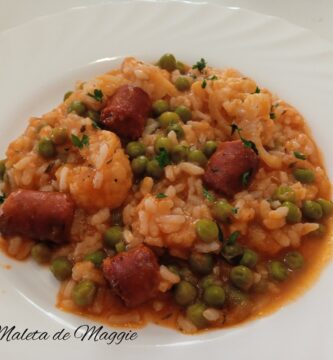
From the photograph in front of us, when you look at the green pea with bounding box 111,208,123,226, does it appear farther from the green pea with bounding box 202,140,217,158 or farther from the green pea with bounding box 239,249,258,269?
the green pea with bounding box 239,249,258,269

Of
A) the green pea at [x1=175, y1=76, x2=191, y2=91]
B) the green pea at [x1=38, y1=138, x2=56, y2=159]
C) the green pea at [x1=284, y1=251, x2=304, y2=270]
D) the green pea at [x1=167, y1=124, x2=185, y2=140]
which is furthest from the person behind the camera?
the green pea at [x1=175, y1=76, x2=191, y2=91]

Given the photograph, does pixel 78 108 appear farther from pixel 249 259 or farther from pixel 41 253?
pixel 249 259

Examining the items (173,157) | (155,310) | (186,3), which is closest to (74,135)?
(173,157)

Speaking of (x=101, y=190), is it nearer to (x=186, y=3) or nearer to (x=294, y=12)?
(x=186, y=3)

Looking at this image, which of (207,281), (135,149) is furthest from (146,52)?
(207,281)

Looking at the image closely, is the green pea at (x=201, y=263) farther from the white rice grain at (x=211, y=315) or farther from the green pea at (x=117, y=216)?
the green pea at (x=117, y=216)

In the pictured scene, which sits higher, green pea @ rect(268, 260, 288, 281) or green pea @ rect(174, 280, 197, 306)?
green pea @ rect(174, 280, 197, 306)

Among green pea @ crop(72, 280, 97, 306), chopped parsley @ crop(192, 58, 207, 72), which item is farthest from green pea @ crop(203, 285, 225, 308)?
chopped parsley @ crop(192, 58, 207, 72)
